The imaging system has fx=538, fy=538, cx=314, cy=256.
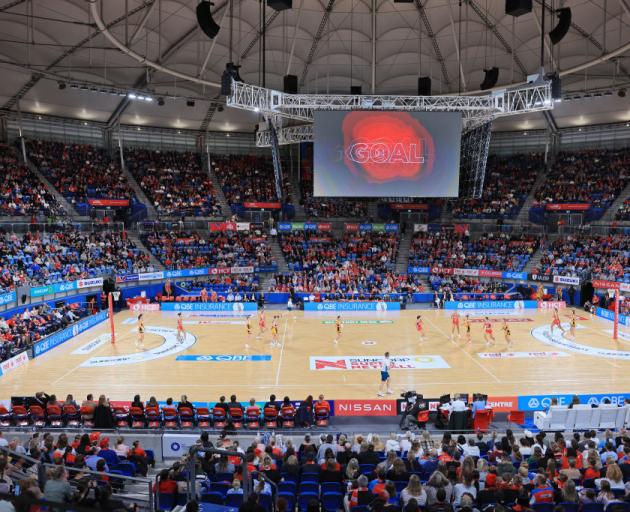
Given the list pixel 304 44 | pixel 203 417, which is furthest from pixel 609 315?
pixel 304 44

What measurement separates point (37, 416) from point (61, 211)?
31.0 m

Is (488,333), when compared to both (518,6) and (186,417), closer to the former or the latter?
(518,6)

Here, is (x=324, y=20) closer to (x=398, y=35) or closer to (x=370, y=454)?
(x=398, y=35)

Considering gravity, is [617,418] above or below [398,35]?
below

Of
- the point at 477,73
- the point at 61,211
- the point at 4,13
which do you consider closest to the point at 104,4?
the point at 4,13

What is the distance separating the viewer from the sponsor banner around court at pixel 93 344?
27281 mm

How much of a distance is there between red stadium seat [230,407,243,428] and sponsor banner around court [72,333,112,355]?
537 inches

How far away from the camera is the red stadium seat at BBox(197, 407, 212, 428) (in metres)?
16.8

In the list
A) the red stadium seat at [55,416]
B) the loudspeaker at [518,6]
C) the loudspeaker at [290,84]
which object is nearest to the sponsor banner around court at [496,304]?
the loudspeaker at [290,84]

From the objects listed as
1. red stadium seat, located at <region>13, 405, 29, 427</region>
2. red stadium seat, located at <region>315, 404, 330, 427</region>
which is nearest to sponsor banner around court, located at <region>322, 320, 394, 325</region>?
red stadium seat, located at <region>315, 404, 330, 427</region>

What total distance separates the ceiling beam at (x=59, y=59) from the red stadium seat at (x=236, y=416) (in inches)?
999

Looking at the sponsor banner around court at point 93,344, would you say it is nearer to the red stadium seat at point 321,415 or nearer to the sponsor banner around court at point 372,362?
the sponsor banner around court at point 372,362

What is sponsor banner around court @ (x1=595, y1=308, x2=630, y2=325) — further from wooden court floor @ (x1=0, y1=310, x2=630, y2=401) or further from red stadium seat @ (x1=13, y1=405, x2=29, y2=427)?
red stadium seat @ (x1=13, y1=405, x2=29, y2=427)

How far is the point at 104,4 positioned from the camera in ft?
109
